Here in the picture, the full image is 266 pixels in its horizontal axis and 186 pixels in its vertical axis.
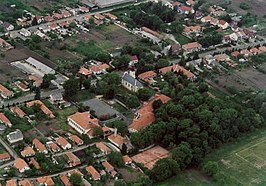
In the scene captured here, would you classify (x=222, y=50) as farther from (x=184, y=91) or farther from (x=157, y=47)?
(x=184, y=91)

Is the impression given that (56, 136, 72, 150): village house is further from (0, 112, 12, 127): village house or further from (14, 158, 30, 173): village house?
(0, 112, 12, 127): village house

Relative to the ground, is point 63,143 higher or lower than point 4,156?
higher

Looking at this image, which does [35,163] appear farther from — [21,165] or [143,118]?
[143,118]

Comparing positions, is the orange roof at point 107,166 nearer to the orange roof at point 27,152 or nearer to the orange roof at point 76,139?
the orange roof at point 76,139

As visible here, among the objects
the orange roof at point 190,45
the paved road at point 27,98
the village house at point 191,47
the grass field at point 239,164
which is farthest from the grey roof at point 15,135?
the orange roof at point 190,45

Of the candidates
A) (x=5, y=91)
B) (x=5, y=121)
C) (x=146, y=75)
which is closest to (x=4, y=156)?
(x=5, y=121)

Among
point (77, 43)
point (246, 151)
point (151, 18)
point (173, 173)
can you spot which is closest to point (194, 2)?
point (151, 18)
